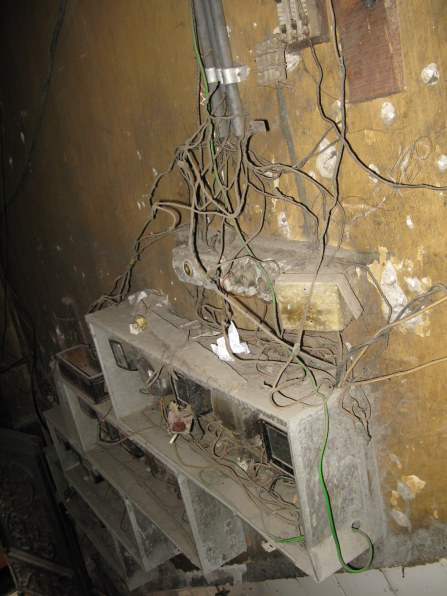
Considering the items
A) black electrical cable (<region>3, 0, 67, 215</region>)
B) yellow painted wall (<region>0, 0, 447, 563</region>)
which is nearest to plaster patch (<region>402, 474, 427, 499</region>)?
yellow painted wall (<region>0, 0, 447, 563</region>)

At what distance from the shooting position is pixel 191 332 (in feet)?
5.61

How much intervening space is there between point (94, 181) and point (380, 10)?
176cm

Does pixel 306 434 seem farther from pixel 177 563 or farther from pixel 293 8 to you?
pixel 177 563

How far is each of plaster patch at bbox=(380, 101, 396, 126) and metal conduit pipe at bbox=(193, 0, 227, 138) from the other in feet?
1.77

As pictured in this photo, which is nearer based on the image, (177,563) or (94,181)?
(94,181)

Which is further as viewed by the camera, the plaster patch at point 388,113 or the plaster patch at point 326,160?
the plaster patch at point 326,160

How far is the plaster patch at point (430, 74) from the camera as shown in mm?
962

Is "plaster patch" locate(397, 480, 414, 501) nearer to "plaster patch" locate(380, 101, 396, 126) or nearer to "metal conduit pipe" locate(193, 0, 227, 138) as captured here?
"plaster patch" locate(380, 101, 396, 126)

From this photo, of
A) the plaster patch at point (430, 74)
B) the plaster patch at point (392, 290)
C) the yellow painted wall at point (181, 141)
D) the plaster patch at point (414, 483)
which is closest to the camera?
the plaster patch at point (430, 74)

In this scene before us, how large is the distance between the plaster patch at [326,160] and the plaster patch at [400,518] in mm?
1000

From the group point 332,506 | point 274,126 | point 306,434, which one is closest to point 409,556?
point 332,506

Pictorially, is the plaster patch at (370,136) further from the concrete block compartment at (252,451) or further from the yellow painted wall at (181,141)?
the concrete block compartment at (252,451)

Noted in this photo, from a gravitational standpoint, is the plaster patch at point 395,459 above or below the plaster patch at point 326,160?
below

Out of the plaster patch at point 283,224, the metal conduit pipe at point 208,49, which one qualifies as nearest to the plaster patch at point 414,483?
the plaster patch at point 283,224
